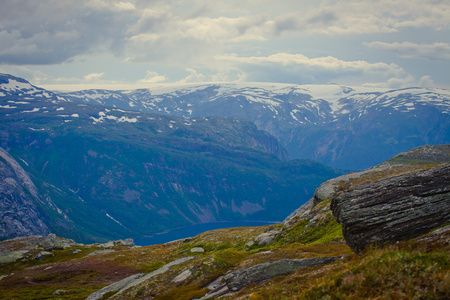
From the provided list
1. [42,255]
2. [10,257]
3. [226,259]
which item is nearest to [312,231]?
[226,259]

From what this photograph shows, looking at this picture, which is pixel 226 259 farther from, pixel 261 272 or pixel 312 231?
pixel 312 231

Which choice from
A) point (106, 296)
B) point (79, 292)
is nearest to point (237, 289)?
point (106, 296)

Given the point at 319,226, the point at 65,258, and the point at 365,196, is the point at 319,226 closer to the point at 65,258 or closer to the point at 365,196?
the point at 365,196

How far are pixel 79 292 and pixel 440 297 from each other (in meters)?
57.0

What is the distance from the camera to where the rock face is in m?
26.7

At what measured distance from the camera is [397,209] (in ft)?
91.8

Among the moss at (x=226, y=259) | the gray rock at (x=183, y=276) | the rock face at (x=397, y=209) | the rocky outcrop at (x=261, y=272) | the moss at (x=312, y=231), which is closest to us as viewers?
the rock face at (x=397, y=209)

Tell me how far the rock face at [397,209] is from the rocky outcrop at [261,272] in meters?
3.67

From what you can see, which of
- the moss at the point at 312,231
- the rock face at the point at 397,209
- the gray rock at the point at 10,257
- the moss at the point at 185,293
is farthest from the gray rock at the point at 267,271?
the gray rock at the point at 10,257

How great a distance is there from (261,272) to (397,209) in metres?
13.2

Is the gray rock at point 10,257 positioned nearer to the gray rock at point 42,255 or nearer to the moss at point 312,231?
the gray rock at point 42,255

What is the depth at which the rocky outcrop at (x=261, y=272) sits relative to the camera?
30328 millimetres

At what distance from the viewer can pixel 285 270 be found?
30.6 meters

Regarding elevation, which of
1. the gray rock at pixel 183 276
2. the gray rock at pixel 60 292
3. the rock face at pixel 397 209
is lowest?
the gray rock at pixel 60 292
